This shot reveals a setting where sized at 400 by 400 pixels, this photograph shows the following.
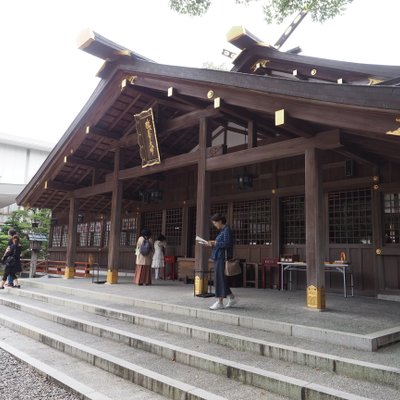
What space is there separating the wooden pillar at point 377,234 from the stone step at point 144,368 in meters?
5.35

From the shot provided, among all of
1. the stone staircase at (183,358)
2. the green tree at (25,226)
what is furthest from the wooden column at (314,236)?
the green tree at (25,226)

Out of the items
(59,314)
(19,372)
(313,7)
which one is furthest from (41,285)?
(313,7)

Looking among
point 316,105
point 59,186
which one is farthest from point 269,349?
point 59,186

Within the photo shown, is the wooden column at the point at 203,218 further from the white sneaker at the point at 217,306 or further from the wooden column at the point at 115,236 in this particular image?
the wooden column at the point at 115,236

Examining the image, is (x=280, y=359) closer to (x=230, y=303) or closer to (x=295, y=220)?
(x=230, y=303)

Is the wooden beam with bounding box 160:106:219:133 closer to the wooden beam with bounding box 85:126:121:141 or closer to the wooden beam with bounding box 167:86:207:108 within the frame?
the wooden beam with bounding box 167:86:207:108

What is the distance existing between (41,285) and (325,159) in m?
8.62

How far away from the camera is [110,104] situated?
9.50 m

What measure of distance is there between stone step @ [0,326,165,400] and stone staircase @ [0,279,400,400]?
0.01 meters

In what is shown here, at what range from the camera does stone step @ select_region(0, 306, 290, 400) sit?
139 inches

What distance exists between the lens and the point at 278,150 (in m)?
6.56

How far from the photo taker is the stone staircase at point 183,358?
3.46m

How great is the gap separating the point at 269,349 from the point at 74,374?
7.81 ft

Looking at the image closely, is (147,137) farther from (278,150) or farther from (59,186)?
(59,186)
